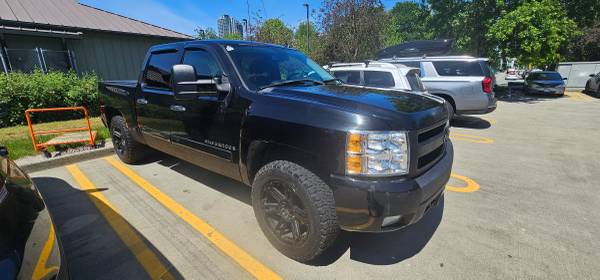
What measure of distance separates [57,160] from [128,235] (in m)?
3.35

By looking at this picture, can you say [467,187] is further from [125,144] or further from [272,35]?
[272,35]

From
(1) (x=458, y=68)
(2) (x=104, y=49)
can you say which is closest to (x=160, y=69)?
(1) (x=458, y=68)

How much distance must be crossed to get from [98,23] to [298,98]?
47.9ft

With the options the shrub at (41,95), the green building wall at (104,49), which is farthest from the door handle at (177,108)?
the green building wall at (104,49)

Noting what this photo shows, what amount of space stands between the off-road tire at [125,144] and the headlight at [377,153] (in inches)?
159

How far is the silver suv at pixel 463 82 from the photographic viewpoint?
7477 mm

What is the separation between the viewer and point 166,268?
2426mm

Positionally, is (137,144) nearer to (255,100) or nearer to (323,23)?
(255,100)

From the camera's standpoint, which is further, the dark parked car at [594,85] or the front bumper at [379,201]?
the dark parked car at [594,85]

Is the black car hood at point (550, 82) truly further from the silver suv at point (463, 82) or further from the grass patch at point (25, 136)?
the grass patch at point (25, 136)

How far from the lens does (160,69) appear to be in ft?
12.5

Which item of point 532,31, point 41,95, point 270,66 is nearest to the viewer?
point 270,66

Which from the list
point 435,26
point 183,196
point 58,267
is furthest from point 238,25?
point 435,26

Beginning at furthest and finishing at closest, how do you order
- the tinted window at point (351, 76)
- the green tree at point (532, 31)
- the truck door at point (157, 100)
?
the green tree at point (532, 31)
the tinted window at point (351, 76)
the truck door at point (157, 100)
